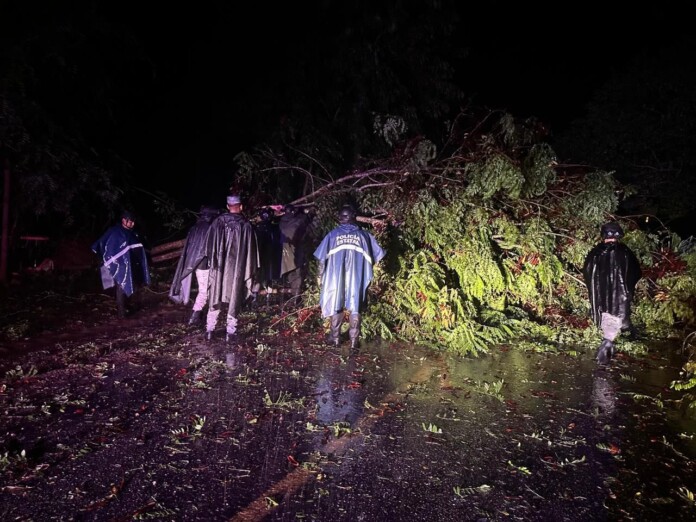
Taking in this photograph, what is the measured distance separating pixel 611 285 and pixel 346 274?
345 centimetres

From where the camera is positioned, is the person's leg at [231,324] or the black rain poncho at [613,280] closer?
the black rain poncho at [613,280]

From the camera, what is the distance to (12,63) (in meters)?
A: 9.04

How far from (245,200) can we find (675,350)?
8.18 metres

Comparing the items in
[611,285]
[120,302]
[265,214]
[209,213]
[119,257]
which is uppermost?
[265,214]

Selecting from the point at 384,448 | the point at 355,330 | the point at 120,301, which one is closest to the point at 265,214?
the point at 120,301

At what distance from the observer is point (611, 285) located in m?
6.39

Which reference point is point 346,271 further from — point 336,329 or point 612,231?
point 612,231

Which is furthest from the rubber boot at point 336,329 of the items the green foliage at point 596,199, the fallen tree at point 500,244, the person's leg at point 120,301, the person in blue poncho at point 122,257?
the green foliage at point 596,199

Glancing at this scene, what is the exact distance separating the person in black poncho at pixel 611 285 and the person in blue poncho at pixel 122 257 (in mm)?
7020

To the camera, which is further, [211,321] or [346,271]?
[211,321]

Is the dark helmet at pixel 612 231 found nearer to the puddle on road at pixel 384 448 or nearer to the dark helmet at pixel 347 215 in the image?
the puddle on road at pixel 384 448

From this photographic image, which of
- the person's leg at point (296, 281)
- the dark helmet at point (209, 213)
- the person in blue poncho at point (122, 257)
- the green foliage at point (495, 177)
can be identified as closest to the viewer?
the green foliage at point (495, 177)

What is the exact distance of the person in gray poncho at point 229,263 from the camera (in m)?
6.79

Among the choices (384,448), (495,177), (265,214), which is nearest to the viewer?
(384,448)
